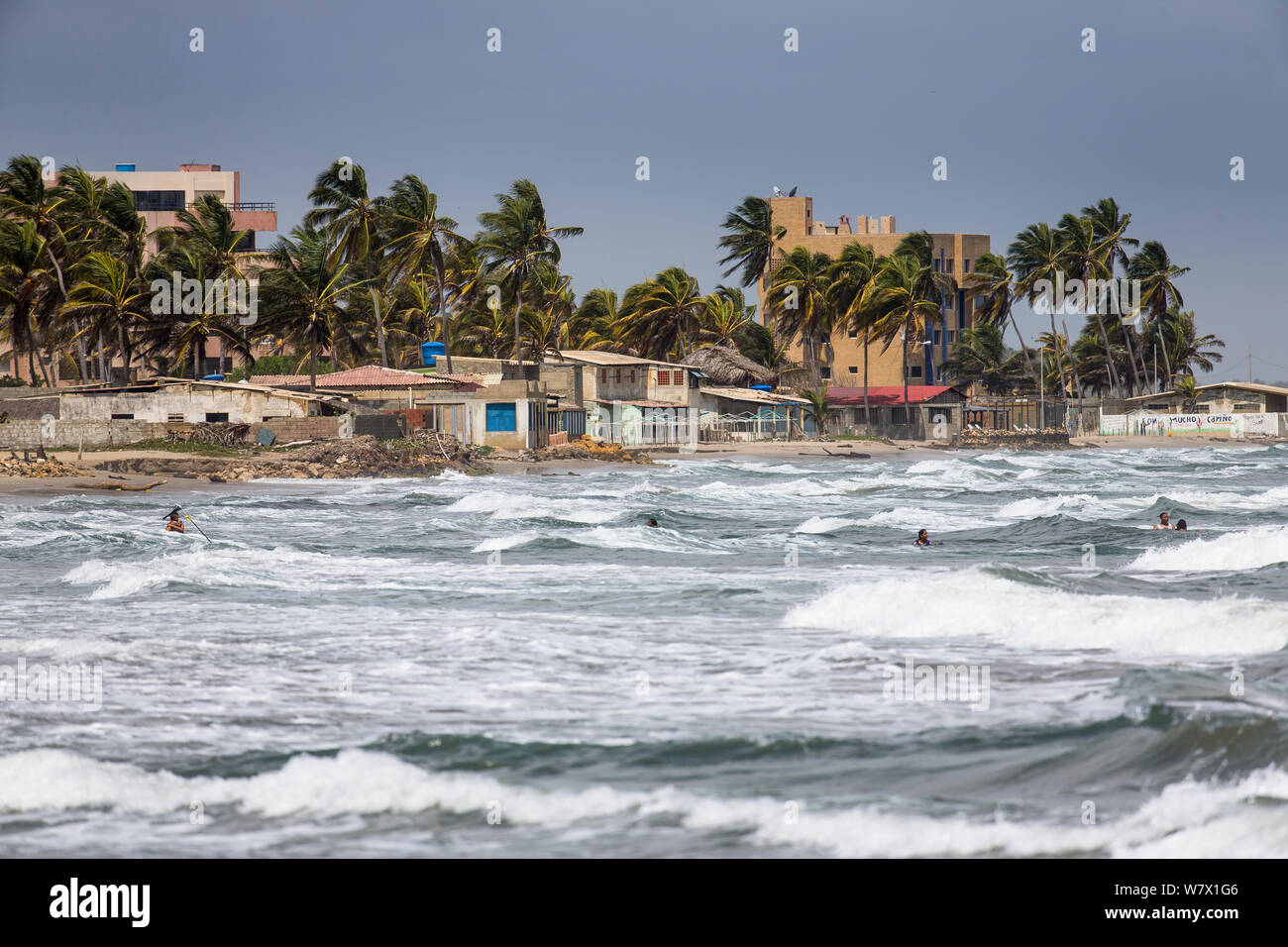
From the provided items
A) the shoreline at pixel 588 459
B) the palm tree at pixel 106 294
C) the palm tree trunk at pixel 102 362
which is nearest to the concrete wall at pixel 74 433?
the shoreline at pixel 588 459

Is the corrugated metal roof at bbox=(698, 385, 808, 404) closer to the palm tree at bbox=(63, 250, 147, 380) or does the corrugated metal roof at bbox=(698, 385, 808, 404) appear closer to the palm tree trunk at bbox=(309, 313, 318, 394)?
the palm tree trunk at bbox=(309, 313, 318, 394)

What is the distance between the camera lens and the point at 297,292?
54906 mm

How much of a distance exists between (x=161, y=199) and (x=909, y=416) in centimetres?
5437

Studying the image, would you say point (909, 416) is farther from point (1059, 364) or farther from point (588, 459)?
point (588, 459)

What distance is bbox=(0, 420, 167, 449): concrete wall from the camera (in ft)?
140

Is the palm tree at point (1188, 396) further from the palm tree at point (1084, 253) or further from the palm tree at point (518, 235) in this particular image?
the palm tree at point (518, 235)

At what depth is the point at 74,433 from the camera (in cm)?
4372

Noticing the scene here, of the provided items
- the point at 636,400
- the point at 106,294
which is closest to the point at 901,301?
the point at 636,400

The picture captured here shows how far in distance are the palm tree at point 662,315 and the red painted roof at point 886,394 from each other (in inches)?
458

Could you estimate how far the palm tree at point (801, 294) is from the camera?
271 ft

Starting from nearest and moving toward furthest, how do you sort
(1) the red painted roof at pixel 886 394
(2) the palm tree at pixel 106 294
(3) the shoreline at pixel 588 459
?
(3) the shoreline at pixel 588 459
(2) the palm tree at pixel 106 294
(1) the red painted roof at pixel 886 394

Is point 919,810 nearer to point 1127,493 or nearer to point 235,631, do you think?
point 235,631

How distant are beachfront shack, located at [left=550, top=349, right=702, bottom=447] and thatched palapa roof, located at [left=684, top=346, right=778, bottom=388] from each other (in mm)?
4887

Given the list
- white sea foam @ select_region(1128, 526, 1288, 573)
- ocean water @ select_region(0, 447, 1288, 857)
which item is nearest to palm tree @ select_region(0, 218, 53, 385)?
ocean water @ select_region(0, 447, 1288, 857)
